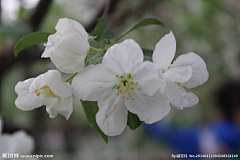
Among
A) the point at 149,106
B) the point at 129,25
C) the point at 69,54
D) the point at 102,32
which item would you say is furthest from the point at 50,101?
the point at 129,25

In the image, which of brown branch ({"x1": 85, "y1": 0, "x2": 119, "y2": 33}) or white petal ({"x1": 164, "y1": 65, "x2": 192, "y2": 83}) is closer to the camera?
white petal ({"x1": 164, "y1": 65, "x2": 192, "y2": 83})

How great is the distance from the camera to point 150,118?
511mm

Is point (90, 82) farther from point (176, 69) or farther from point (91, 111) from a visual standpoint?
point (176, 69)

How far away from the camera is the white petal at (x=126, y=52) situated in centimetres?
49

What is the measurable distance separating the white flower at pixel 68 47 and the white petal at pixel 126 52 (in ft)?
0.20

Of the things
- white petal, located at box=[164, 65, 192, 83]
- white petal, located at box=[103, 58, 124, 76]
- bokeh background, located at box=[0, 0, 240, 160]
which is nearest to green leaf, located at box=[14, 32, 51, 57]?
white petal, located at box=[103, 58, 124, 76]

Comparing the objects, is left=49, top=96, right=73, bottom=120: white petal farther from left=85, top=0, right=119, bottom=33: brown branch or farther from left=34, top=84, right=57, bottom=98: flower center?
left=85, top=0, right=119, bottom=33: brown branch

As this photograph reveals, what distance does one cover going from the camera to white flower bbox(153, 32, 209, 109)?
51 cm

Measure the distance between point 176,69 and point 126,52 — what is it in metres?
0.13

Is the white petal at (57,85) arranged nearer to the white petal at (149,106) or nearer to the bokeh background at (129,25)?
the white petal at (149,106)

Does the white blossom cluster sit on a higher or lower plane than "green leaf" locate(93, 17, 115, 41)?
lower

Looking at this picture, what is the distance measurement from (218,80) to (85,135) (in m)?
3.03

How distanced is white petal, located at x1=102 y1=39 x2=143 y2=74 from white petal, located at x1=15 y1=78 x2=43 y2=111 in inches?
8.4

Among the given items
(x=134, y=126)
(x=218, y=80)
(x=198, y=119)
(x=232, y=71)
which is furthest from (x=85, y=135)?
(x=134, y=126)
